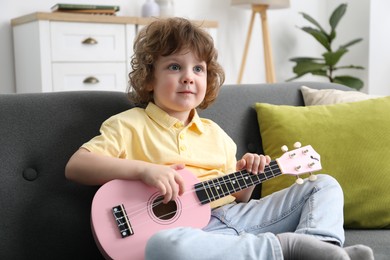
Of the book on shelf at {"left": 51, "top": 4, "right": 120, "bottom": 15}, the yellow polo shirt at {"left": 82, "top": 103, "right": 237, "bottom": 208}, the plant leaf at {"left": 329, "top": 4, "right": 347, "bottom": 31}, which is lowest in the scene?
the yellow polo shirt at {"left": 82, "top": 103, "right": 237, "bottom": 208}

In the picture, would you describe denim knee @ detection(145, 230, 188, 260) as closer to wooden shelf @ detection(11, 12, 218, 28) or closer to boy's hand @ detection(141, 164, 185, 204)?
boy's hand @ detection(141, 164, 185, 204)

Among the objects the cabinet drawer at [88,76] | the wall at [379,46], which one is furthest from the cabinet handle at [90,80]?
the wall at [379,46]

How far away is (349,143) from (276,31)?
9.20ft

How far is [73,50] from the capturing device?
2912 millimetres

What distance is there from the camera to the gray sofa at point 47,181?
134 cm

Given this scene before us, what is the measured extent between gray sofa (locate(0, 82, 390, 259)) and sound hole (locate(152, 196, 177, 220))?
0.22 metres

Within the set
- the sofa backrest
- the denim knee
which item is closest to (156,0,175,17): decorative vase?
the sofa backrest

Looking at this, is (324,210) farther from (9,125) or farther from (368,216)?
(9,125)

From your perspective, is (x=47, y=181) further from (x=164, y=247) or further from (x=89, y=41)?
(x=89, y=41)

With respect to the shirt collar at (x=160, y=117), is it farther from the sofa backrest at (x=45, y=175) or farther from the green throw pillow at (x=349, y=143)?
the green throw pillow at (x=349, y=143)

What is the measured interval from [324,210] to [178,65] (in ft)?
1.71

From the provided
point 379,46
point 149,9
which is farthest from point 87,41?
point 379,46

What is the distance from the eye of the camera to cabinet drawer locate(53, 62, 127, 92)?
290 cm

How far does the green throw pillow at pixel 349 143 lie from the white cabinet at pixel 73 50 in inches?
59.0
